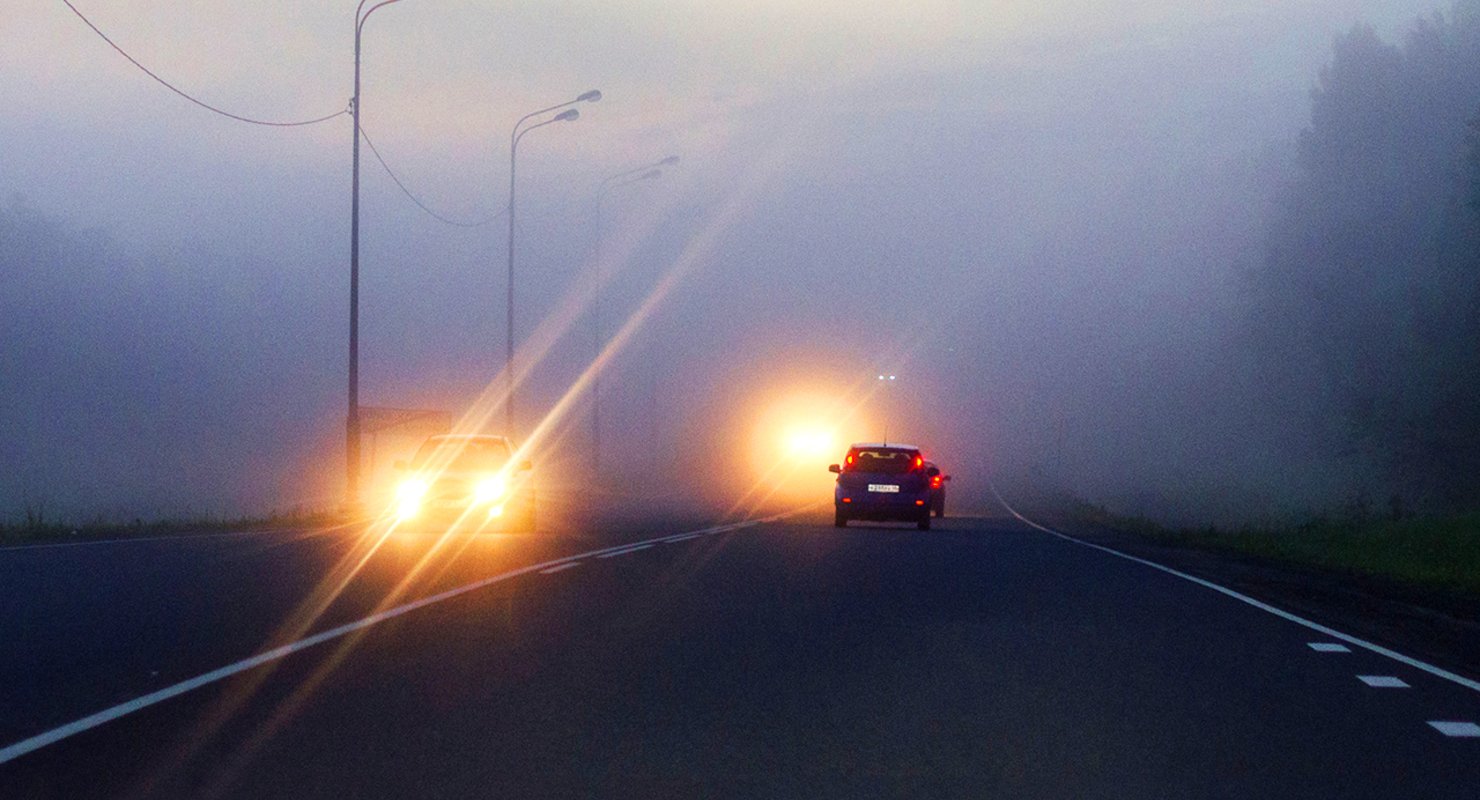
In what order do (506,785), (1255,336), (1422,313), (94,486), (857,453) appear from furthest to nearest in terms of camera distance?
(1255,336) < (94,486) < (1422,313) < (857,453) < (506,785)

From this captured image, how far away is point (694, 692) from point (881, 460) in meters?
22.8

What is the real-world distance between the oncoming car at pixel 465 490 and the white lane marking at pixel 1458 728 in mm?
20916

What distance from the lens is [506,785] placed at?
678cm

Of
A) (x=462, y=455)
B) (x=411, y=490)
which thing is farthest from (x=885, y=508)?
(x=411, y=490)

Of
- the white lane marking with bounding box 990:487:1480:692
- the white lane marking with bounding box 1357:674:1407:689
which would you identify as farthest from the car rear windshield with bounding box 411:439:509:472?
the white lane marking with bounding box 1357:674:1407:689

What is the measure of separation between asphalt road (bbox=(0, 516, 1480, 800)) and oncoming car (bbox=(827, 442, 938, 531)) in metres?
14.0

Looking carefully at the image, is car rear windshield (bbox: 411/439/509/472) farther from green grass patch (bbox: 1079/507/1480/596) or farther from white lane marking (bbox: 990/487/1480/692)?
green grass patch (bbox: 1079/507/1480/596)

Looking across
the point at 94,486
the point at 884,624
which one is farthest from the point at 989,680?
the point at 94,486

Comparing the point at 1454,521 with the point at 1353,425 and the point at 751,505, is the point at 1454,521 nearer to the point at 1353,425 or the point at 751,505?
the point at 751,505

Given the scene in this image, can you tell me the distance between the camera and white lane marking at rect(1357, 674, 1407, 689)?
991cm

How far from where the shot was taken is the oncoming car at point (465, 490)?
27.9 m

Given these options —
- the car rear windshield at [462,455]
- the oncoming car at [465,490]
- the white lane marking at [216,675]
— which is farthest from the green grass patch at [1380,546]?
the car rear windshield at [462,455]

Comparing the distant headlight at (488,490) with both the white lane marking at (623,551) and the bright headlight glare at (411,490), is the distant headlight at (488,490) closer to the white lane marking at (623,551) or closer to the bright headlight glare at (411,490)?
the bright headlight glare at (411,490)

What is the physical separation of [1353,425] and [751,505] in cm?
2250
